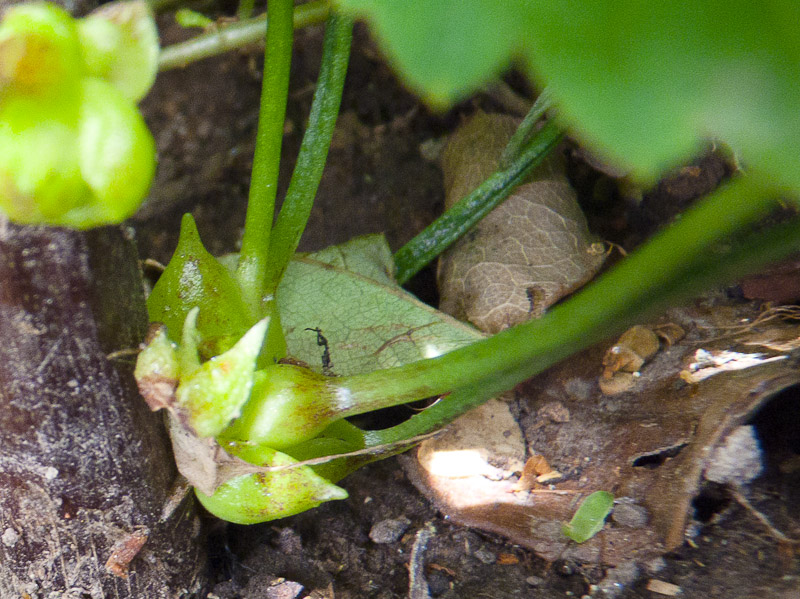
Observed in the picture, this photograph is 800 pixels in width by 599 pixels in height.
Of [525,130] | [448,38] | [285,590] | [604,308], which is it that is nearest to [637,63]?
[448,38]

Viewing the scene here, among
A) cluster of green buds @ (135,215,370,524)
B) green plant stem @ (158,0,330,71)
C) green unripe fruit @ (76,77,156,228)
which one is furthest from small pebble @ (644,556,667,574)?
green plant stem @ (158,0,330,71)

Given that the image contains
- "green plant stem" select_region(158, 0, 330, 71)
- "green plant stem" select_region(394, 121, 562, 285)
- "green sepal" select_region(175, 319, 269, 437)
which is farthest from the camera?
"green plant stem" select_region(158, 0, 330, 71)

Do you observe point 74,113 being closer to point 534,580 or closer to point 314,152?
point 314,152

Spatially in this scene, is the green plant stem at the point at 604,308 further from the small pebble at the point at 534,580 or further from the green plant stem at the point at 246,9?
the green plant stem at the point at 246,9

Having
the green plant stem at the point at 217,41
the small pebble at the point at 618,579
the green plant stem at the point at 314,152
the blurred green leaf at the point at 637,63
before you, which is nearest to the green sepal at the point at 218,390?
the green plant stem at the point at 314,152

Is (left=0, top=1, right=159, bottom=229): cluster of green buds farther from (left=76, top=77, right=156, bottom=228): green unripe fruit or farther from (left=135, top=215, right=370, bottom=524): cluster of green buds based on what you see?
(left=135, top=215, right=370, bottom=524): cluster of green buds

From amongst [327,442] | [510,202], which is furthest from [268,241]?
[510,202]

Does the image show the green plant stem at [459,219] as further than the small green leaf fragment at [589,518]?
Yes
